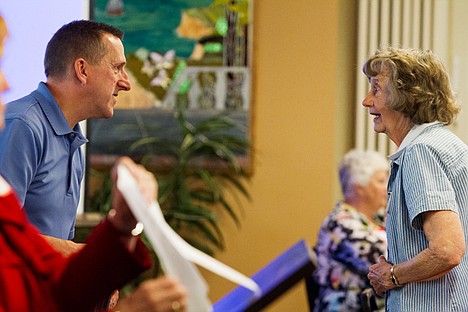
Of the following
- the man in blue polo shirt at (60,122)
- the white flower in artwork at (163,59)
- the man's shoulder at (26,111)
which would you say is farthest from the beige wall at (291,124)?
the man's shoulder at (26,111)

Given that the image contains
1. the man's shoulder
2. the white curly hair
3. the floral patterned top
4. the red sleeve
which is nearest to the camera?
the red sleeve

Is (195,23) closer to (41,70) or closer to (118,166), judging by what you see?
(41,70)

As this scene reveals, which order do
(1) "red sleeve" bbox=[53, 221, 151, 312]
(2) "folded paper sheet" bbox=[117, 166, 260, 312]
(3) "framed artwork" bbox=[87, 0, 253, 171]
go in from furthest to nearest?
(3) "framed artwork" bbox=[87, 0, 253, 171] < (1) "red sleeve" bbox=[53, 221, 151, 312] < (2) "folded paper sheet" bbox=[117, 166, 260, 312]

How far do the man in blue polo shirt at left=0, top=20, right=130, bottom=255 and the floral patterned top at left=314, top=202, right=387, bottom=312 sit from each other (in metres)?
1.69

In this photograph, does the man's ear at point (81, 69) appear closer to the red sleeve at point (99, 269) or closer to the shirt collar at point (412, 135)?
the shirt collar at point (412, 135)

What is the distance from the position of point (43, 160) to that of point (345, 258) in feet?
6.84

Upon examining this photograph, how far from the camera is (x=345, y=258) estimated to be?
450 cm

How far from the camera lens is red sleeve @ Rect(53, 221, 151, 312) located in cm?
143

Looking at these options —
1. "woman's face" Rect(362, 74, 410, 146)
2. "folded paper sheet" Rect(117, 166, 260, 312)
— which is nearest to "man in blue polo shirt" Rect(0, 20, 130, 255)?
"woman's face" Rect(362, 74, 410, 146)

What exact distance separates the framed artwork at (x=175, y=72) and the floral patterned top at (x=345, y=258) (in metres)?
1.34

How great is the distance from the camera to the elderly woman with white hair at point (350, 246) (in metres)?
4.45

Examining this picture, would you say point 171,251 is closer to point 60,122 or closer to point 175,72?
point 60,122

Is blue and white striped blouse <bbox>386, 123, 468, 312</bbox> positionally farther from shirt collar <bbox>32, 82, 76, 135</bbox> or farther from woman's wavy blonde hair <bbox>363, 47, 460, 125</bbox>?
shirt collar <bbox>32, 82, 76, 135</bbox>

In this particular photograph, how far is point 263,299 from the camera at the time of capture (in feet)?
4.62
